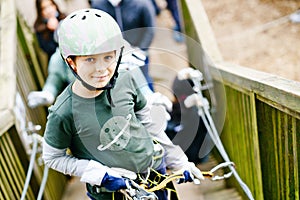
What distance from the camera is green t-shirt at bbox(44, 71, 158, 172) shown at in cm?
165

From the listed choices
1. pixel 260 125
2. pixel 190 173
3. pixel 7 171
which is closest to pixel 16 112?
pixel 7 171

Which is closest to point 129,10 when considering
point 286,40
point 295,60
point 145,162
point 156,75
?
point 156,75

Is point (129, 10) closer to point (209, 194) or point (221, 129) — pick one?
point (221, 129)

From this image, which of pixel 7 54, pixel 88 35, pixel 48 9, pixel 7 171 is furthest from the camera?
pixel 48 9

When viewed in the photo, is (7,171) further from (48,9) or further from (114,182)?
(48,9)

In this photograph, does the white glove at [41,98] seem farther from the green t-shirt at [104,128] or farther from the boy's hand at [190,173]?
the boy's hand at [190,173]

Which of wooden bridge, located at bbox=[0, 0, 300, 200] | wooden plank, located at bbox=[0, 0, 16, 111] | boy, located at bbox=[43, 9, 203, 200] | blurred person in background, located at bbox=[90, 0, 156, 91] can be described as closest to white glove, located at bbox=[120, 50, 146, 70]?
wooden bridge, located at bbox=[0, 0, 300, 200]

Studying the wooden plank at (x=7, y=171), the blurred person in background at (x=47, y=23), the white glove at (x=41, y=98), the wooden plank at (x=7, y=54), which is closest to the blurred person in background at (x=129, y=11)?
the blurred person in background at (x=47, y=23)

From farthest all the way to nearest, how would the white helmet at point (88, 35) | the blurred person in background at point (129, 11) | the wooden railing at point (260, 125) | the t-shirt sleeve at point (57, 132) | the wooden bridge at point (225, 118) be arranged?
the blurred person in background at point (129, 11), the wooden bridge at point (225, 118), the wooden railing at point (260, 125), the t-shirt sleeve at point (57, 132), the white helmet at point (88, 35)

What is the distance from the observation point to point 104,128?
1679 millimetres

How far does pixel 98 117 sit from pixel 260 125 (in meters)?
1.12

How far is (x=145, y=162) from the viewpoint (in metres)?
1.82

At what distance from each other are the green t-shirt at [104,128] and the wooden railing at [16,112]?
3.04 ft

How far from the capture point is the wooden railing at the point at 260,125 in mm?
1924
